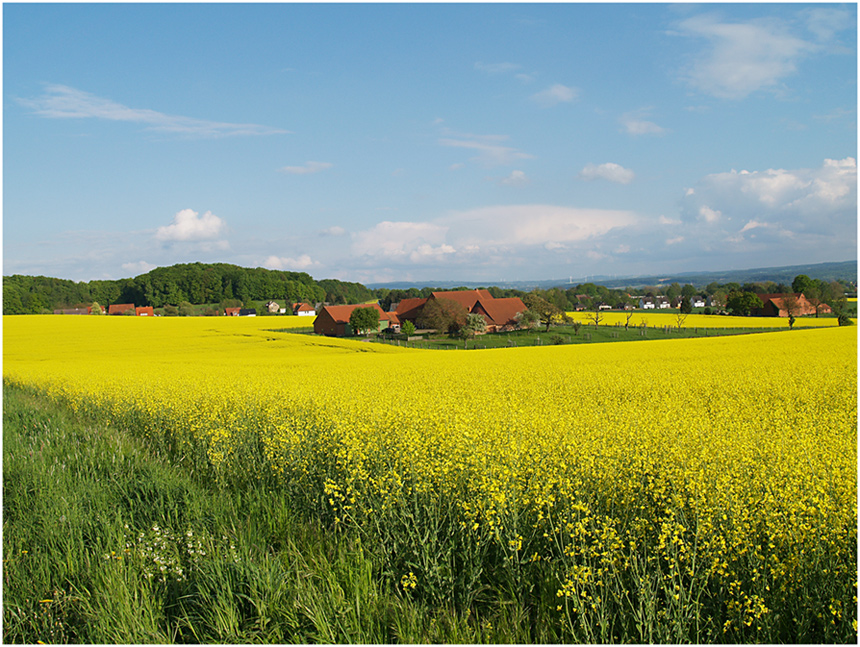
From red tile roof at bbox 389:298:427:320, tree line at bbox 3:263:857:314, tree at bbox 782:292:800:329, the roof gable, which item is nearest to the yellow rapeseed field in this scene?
the roof gable

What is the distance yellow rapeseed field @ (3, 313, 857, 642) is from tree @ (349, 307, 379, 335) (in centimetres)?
3852

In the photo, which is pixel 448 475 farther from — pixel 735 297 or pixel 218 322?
pixel 735 297

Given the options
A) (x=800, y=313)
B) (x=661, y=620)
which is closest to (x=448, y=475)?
(x=661, y=620)

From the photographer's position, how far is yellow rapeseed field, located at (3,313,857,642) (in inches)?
124

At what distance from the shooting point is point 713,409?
831 centimetres

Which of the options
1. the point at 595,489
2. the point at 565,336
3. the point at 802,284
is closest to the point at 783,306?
the point at 802,284

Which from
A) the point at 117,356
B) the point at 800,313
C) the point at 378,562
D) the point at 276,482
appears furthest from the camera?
the point at 800,313

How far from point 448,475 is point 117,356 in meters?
30.6

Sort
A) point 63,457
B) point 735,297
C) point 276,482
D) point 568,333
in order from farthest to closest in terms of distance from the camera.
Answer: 1. point 735,297
2. point 568,333
3. point 63,457
4. point 276,482

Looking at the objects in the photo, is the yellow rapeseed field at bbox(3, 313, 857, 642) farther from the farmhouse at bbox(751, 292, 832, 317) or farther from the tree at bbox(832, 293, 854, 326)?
the farmhouse at bbox(751, 292, 832, 317)

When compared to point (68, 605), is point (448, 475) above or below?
above

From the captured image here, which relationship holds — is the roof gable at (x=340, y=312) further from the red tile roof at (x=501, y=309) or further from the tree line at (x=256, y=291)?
the tree line at (x=256, y=291)

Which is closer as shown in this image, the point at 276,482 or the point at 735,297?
the point at 276,482

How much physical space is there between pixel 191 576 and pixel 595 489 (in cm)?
326
